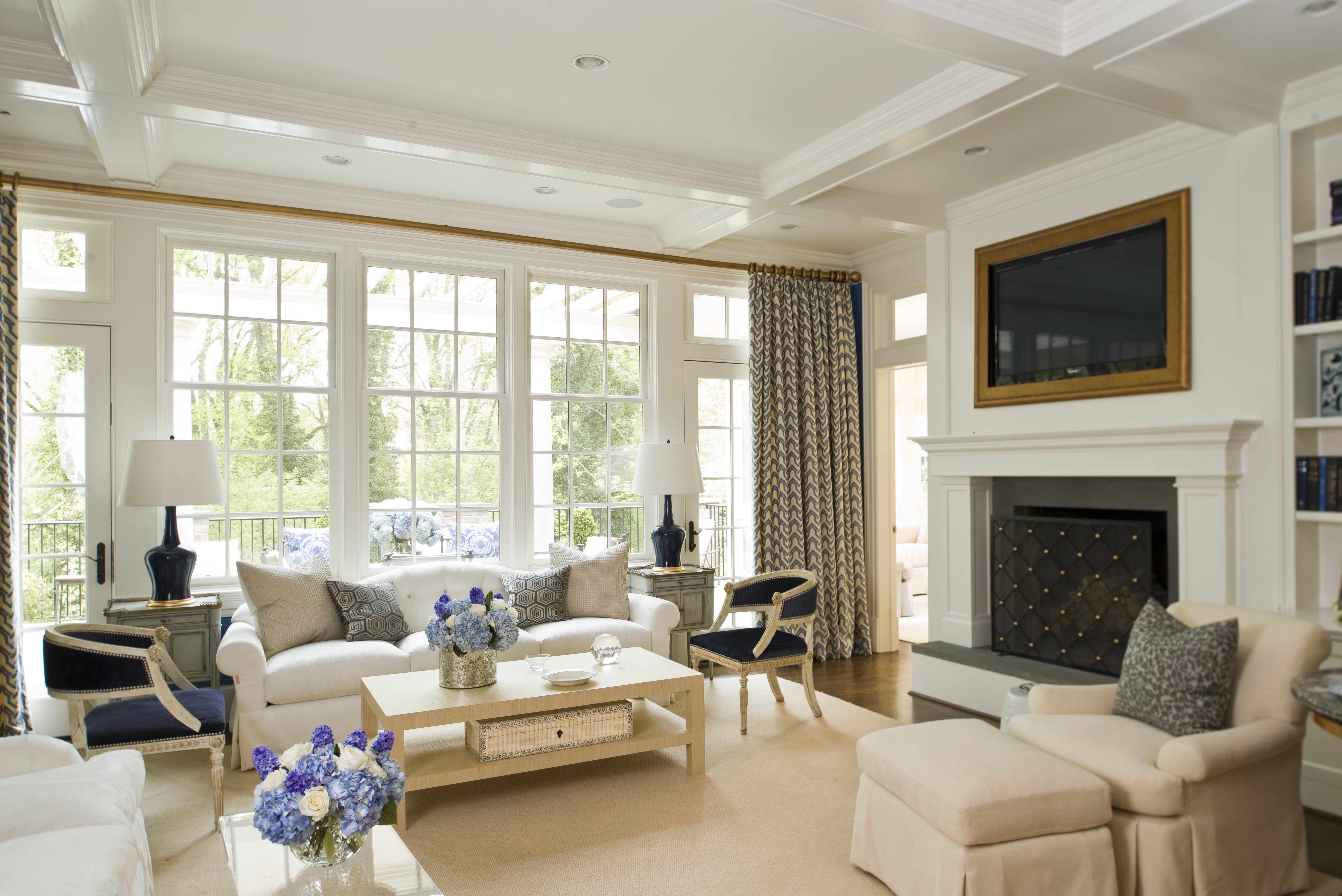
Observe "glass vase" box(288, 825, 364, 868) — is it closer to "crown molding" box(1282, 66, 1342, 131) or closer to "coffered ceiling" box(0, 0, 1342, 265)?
"coffered ceiling" box(0, 0, 1342, 265)

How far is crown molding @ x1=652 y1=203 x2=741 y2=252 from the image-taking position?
536 cm

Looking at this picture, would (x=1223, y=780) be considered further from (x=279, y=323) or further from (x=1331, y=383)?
(x=279, y=323)

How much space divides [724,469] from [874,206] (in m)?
2.21

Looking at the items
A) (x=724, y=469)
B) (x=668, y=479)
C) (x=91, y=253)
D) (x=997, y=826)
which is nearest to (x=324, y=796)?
(x=997, y=826)

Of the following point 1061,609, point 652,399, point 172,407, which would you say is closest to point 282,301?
point 172,407

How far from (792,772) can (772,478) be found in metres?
2.65

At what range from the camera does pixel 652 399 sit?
243 inches

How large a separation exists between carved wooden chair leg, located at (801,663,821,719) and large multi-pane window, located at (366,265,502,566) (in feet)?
6.86

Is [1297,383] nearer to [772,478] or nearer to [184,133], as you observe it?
[772,478]

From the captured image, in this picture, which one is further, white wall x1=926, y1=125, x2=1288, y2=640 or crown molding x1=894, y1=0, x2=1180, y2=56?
white wall x1=926, y1=125, x2=1288, y2=640

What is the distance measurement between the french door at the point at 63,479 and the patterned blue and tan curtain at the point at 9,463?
0.57ft

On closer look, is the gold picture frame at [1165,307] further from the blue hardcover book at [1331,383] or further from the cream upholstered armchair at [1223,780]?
the cream upholstered armchair at [1223,780]

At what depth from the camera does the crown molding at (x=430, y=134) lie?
3.68 metres

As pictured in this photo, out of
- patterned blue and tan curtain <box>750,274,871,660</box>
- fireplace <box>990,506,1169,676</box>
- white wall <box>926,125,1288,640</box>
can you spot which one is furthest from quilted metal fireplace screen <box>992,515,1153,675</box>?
patterned blue and tan curtain <box>750,274,871,660</box>
